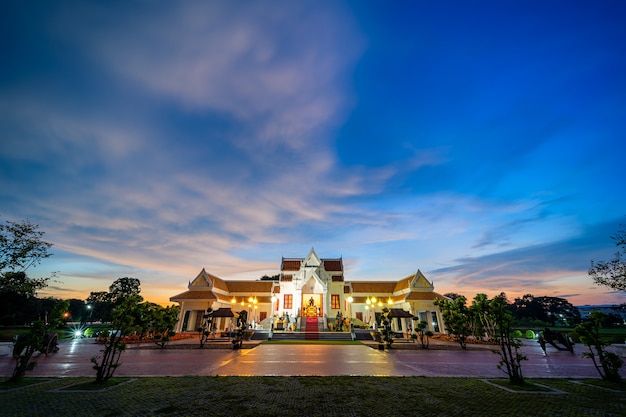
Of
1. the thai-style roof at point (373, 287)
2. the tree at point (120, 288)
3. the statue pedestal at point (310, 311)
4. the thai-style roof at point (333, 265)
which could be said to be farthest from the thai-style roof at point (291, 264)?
the tree at point (120, 288)

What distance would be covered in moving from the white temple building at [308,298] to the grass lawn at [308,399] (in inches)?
910

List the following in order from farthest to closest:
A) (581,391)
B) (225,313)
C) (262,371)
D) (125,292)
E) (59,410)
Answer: (125,292) → (225,313) → (262,371) → (581,391) → (59,410)

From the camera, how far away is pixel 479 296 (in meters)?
20.8

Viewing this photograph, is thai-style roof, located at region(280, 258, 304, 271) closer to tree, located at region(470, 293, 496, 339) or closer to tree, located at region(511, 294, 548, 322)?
tree, located at region(470, 293, 496, 339)

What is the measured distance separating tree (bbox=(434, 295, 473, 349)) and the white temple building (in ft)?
25.1

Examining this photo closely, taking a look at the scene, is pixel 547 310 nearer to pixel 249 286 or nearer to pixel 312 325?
pixel 312 325

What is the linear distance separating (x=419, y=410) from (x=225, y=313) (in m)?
21.4

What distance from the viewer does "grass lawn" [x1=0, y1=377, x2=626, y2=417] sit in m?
5.72

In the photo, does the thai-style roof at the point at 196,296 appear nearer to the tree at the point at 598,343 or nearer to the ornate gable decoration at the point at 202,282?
the ornate gable decoration at the point at 202,282

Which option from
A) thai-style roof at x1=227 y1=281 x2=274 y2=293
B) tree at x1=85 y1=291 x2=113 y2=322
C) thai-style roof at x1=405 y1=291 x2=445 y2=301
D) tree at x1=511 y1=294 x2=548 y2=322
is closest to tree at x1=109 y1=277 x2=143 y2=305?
tree at x1=85 y1=291 x2=113 y2=322

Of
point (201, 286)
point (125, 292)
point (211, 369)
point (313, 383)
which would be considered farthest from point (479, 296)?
point (125, 292)

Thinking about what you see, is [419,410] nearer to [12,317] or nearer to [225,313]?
[225,313]

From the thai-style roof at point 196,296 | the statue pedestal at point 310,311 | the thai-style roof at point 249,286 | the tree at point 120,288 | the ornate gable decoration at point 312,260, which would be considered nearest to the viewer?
the thai-style roof at point 196,296

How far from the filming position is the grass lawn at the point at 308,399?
5.72 metres
